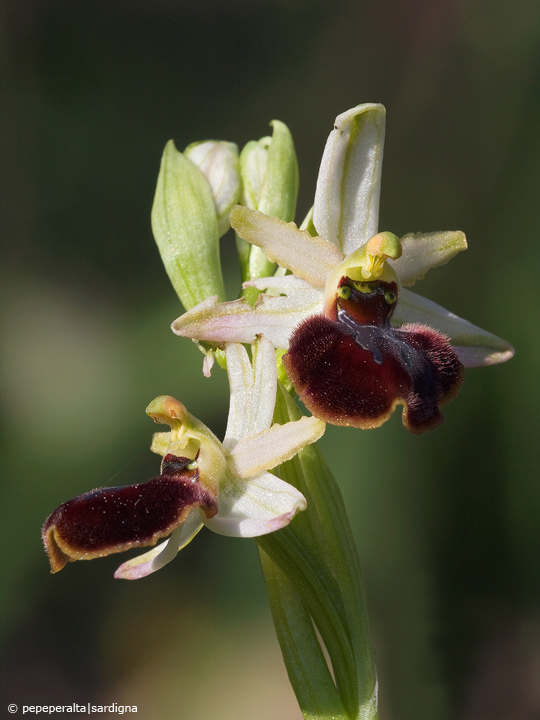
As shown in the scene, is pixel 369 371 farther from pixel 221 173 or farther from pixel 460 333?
pixel 221 173

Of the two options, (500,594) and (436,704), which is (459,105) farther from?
(436,704)

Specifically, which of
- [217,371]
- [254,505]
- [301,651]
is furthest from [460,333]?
[217,371]

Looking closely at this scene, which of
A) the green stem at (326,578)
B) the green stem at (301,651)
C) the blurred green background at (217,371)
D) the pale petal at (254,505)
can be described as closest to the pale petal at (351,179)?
the green stem at (326,578)

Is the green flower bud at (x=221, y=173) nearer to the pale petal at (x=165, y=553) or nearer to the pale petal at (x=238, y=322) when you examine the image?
the pale petal at (x=238, y=322)

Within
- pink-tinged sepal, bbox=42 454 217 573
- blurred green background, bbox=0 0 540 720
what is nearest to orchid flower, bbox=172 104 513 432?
pink-tinged sepal, bbox=42 454 217 573

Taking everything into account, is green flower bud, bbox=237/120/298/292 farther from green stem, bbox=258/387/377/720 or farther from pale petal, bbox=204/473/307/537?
pale petal, bbox=204/473/307/537

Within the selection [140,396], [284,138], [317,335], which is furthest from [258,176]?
[140,396]

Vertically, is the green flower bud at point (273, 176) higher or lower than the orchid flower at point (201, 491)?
higher
